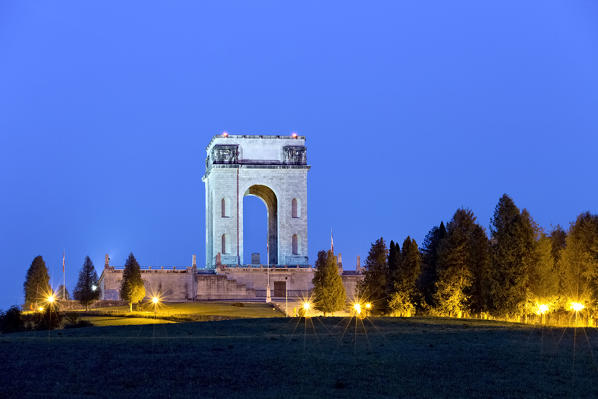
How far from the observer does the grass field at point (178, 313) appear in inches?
2237

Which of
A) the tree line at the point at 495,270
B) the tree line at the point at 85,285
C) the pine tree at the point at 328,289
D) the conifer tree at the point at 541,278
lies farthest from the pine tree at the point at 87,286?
the conifer tree at the point at 541,278

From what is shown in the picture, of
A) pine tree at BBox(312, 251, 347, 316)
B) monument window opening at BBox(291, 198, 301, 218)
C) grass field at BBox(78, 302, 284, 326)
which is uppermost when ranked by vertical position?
monument window opening at BBox(291, 198, 301, 218)

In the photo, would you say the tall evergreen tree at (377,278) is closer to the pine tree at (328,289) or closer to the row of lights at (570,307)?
the pine tree at (328,289)

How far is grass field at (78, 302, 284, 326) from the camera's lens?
56.8m

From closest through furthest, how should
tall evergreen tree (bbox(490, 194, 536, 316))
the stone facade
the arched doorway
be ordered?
1. tall evergreen tree (bbox(490, 194, 536, 316))
2. the stone facade
3. the arched doorway

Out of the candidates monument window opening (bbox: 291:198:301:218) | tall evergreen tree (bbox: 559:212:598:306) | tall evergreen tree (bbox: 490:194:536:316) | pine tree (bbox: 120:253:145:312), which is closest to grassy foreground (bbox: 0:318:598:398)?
tall evergreen tree (bbox: 490:194:536:316)

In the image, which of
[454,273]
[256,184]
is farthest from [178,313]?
[256,184]

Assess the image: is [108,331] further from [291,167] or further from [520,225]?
[291,167]

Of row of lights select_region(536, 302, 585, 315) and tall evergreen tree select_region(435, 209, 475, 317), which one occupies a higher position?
tall evergreen tree select_region(435, 209, 475, 317)

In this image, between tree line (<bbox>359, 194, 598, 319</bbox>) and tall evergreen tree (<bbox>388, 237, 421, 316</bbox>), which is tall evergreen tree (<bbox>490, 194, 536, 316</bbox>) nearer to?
tree line (<bbox>359, 194, 598, 319</bbox>)

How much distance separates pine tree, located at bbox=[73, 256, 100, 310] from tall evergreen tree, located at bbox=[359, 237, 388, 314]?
81.7 feet

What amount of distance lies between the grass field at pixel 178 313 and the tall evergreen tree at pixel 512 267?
2057 cm

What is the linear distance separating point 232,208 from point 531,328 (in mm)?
58645

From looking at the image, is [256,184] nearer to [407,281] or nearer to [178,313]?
[178,313]
